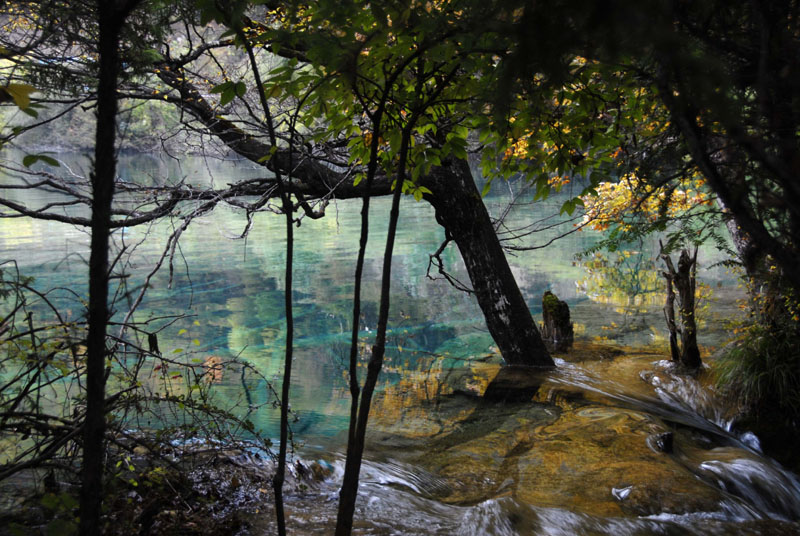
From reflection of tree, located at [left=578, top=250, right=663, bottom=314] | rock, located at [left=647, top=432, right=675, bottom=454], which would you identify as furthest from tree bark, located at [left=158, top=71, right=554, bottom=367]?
reflection of tree, located at [left=578, top=250, right=663, bottom=314]

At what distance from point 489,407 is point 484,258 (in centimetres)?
199

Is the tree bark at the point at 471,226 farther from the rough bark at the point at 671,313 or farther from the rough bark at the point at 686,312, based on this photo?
the rough bark at the point at 686,312

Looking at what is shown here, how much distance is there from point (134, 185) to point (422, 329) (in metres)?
6.40

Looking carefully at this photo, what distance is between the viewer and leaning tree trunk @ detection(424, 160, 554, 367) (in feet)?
24.8

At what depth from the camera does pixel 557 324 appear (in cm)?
945

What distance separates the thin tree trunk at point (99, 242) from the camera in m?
1.82

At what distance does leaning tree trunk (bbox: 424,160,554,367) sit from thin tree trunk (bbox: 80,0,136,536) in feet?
18.7

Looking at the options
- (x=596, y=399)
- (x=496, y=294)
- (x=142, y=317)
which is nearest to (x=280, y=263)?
(x=142, y=317)

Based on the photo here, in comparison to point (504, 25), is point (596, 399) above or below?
below

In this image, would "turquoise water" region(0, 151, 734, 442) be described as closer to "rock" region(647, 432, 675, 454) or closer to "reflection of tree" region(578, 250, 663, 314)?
"reflection of tree" region(578, 250, 663, 314)

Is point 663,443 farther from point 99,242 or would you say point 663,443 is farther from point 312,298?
point 312,298

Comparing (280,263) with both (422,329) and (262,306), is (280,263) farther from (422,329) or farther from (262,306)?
(422,329)

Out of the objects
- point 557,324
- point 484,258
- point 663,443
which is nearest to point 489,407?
point 484,258

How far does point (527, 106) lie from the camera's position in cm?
333
